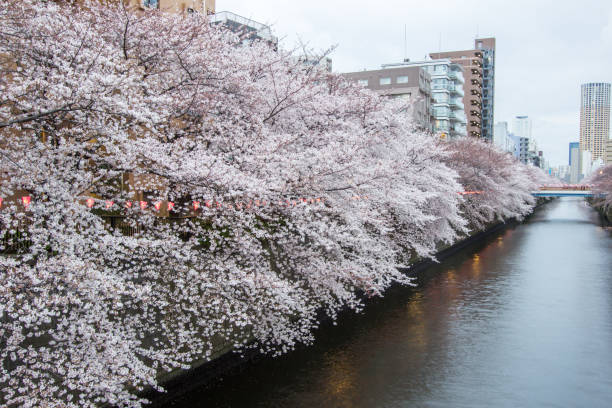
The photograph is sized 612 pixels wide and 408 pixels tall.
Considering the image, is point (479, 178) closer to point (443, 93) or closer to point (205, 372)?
point (205, 372)

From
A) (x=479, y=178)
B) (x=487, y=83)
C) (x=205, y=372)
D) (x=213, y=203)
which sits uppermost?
(x=487, y=83)

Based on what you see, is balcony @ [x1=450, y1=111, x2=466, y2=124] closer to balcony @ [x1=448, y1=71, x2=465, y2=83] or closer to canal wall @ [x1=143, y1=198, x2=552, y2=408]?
balcony @ [x1=448, y1=71, x2=465, y2=83]

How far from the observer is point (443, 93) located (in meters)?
79.2

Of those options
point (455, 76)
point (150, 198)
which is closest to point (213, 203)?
point (150, 198)

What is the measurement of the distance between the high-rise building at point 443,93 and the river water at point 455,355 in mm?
56392

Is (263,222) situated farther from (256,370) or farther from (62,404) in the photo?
(62,404)

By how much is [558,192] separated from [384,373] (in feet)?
228

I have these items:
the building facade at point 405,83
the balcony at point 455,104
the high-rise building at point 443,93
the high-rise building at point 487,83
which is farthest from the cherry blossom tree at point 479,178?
the high-rise building at point 487,83

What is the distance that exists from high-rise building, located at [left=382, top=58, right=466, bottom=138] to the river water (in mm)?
56392

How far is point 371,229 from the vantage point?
1742 cm

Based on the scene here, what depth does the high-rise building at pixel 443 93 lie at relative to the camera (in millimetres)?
78812

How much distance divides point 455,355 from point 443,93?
69658 mm

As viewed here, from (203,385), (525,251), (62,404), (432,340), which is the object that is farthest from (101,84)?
(525,251)

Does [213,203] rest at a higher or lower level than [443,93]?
lower
